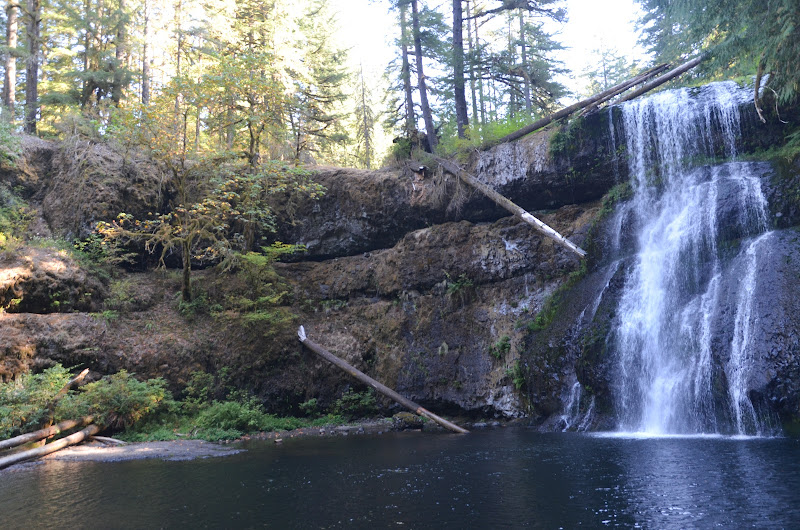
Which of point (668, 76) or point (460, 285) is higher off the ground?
point (668, 76)

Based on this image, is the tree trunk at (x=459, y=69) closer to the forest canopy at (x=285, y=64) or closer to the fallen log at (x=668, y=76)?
the forest canopy at (x=285, y=64)

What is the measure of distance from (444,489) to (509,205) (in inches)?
427

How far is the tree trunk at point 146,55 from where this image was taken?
23.3m

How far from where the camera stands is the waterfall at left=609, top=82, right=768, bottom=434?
998cm

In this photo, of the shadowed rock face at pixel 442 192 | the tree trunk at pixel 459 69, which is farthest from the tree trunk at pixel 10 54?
the tree trunk at pixel 459 69

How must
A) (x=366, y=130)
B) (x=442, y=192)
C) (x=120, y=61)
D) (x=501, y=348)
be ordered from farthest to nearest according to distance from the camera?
(x=366, y=130) → (x=120, y=61) → (x=442, y=192) → (x=501, y=348)

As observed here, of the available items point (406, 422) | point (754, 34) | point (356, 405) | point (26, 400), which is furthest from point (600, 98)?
point (26, 400)

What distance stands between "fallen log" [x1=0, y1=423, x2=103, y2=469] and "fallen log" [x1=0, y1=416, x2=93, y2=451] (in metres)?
0.21

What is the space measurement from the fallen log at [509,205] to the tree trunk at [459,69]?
2.59 meters

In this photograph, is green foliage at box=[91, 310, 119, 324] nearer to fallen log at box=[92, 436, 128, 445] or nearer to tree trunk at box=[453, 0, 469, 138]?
fallen log at box=[92, 436, 128, 445]

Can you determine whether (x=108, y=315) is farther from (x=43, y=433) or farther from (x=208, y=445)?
(x=208, y=445)

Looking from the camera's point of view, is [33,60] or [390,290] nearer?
[390,290]

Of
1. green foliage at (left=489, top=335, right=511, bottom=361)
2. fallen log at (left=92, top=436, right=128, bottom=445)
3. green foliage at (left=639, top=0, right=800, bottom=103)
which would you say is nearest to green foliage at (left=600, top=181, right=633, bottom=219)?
green foliage at (left=639, top=0, right=800, bottom=103)

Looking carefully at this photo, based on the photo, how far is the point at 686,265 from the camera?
1217 centimetres
